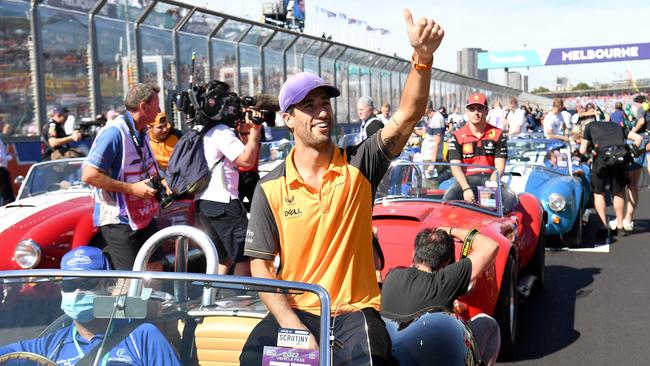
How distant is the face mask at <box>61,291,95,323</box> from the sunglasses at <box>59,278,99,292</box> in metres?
0.02

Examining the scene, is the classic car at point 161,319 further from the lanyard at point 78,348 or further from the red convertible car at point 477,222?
the red convertible car at point 477,222

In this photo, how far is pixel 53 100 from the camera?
1406cm

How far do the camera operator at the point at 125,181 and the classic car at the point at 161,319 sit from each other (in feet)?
8.70

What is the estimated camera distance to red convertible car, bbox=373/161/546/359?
5.64 metres

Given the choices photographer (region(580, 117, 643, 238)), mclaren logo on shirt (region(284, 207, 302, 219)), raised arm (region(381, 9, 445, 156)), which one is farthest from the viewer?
photographer (region(580, 117, 643, 238))

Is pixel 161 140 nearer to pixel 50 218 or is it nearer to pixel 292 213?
pixel 50 218

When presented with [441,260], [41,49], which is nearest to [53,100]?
[41,49]

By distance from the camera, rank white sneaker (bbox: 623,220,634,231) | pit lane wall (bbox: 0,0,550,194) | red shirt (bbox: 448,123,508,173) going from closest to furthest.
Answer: red shirt (bbox: 448,123,508,173) → white sneaker (bbox: 623,220,634,231) → pit lane wall (bbox: 0,0,550,194)

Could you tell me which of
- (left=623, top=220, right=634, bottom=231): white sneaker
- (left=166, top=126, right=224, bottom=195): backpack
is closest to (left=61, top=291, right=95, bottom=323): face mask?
(left=166, top=126, right=224, bottom=195): backpack

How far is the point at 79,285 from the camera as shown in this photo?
9.41ft

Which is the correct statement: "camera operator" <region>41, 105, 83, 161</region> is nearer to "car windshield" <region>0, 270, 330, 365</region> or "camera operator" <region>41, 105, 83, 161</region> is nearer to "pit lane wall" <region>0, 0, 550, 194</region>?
"pit lane wall" <region>0, 0, 550, 194</region>

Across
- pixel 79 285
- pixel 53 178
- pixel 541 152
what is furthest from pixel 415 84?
pixel 541 152

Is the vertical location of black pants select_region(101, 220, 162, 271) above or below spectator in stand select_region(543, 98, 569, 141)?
below

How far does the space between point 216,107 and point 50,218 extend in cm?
224
